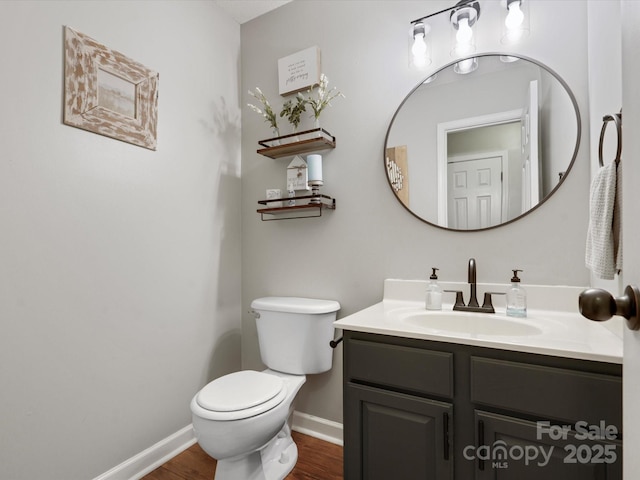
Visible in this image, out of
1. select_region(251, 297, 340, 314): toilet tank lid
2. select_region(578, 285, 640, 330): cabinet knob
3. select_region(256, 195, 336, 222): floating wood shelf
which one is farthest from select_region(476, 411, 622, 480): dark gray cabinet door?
select_region(256, 195, 336, 222): floating wood shelf

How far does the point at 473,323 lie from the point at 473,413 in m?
0.40

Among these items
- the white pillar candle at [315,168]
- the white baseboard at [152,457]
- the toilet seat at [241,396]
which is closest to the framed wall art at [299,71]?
the white pillar candle at [315,168]

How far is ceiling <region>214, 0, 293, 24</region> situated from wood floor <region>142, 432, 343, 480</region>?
101 inches

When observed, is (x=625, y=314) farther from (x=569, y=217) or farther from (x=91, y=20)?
(x=91, y=20)

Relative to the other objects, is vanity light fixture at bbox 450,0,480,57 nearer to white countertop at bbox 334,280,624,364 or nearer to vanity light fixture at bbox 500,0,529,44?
vanity light fixture at bbox 500,0,529,44

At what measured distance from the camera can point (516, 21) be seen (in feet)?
4.54

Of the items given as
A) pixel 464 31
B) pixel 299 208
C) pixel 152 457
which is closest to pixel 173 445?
pixel 152 457

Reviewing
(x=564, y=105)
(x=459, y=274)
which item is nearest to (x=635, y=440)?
(x=459, y=274)

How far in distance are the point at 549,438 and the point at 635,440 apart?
548mm

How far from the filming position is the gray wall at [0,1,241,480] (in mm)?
1218

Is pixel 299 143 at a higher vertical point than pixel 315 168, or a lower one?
higher

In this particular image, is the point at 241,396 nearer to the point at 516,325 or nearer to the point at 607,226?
the point at 516,325

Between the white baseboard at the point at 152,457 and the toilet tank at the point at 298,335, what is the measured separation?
24.2 inches

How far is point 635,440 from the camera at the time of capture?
1.48 feet
